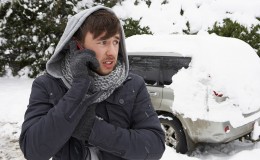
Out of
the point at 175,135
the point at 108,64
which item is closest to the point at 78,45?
the point at 108,64

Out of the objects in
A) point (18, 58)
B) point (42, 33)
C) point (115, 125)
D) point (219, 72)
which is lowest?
point (18, 58)

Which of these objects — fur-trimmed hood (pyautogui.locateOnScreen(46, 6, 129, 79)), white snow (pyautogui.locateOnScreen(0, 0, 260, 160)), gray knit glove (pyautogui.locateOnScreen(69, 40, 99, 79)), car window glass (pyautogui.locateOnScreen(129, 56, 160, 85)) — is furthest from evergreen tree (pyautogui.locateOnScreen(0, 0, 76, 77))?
gray knit glove (pyautogui.locateOnScreen(69, 40, 99, 79))

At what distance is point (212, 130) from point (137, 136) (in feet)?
11.6

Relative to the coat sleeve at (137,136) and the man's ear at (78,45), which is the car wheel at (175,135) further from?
the man's ear at (78,45)

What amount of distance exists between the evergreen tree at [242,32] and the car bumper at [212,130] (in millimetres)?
3937

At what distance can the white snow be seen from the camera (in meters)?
5.02

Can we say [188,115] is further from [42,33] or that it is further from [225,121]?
[42,33]

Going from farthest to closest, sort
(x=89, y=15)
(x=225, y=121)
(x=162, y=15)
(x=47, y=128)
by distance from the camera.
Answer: (x=162, y=15) → (x=225, y=121) → (x=89, y=15) → (x=47, y=128)

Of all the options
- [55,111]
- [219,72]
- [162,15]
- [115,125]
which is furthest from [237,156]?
[162,15]

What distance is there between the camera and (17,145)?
591cm

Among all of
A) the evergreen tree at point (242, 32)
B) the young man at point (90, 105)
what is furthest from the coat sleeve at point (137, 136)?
the evergreen tree at point (242, 32)

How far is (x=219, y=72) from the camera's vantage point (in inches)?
198

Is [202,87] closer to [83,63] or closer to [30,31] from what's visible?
[83,63]

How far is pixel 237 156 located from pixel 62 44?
13.1 feet
